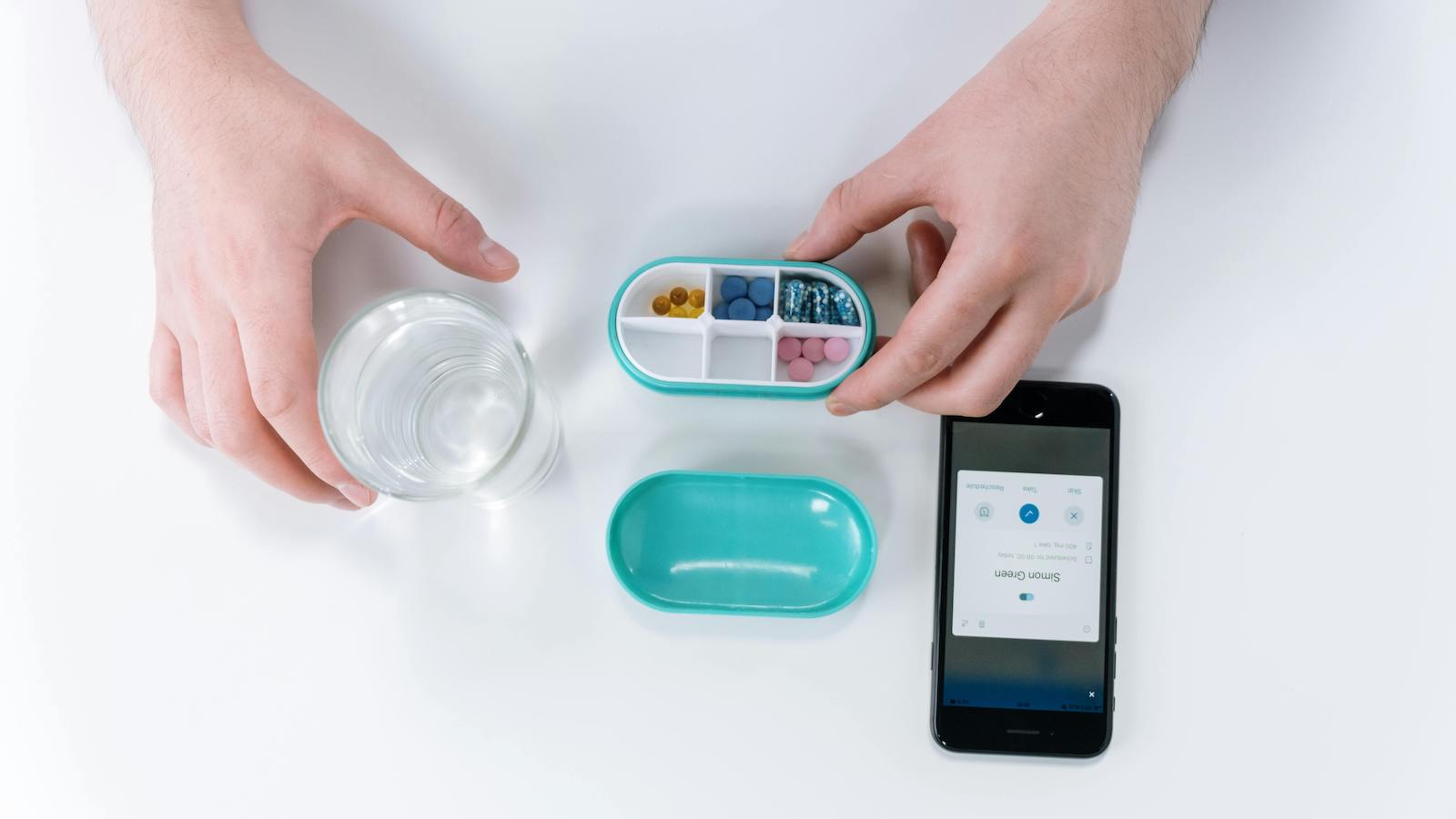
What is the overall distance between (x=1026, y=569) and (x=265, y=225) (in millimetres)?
723

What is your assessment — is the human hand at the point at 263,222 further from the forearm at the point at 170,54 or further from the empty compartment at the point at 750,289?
the empty compartment at the point at 750,289

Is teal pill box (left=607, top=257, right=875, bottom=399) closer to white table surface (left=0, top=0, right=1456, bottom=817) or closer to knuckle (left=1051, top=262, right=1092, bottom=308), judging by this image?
white table surface (left=0, top=0, right=1456, bottom=817)

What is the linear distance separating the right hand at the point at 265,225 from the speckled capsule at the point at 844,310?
28cm

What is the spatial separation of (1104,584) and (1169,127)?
417mm

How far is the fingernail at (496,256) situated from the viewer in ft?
2.65

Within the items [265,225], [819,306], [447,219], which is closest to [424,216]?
[447,219]

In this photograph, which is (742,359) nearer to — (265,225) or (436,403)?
(436,403)

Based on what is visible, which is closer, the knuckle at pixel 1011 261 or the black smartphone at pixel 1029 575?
the knuckle at pixel 1011 261

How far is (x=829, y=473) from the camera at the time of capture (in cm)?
88

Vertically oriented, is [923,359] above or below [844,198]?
below

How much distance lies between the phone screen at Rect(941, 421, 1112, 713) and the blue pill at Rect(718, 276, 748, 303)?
23 cm

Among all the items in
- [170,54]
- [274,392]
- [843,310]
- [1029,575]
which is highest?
[170,54]

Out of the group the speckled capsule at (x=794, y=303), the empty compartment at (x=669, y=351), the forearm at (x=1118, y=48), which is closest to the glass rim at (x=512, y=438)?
the empty compartment at (x=669, y=351)

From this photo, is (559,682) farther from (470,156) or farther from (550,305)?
(470,156)
